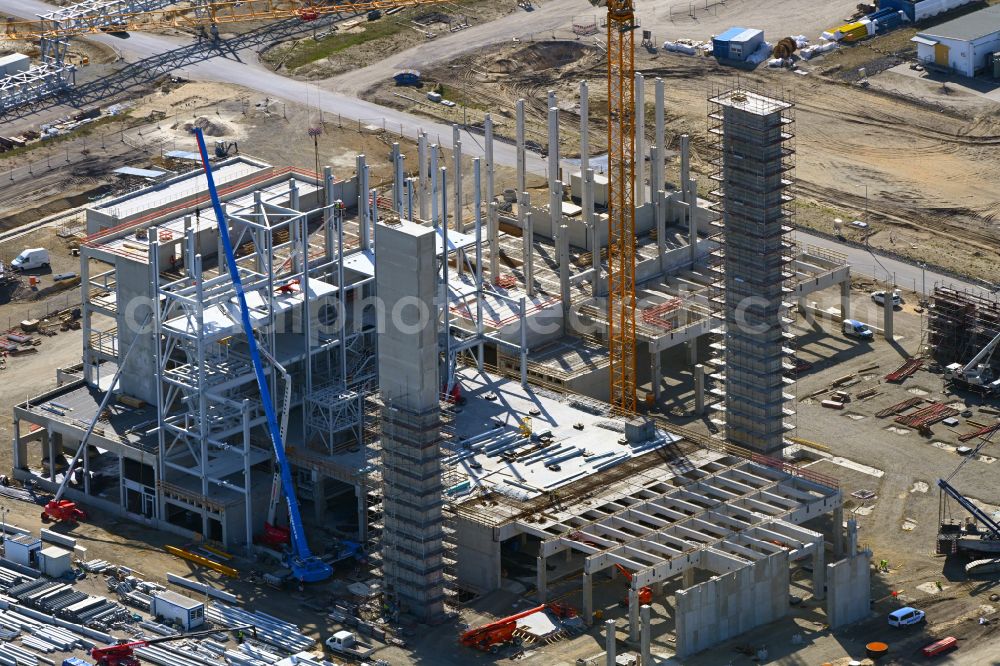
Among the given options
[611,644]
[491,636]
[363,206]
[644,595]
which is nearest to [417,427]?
[491,636]

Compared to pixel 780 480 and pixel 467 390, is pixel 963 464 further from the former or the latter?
pixel 467 390

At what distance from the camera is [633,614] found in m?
164

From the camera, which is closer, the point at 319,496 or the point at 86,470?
the point at 319,496

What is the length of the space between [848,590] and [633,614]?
550 inches

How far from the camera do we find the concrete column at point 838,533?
177 metres

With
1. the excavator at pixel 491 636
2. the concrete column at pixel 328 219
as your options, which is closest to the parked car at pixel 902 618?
the excavator at pixel 491 636

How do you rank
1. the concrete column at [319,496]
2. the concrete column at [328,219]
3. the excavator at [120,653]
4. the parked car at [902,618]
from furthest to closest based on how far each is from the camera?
the concrete column at [328,219] → the concrete column at [319,496] → the parked car at [902,618] → the excavator at [120,653]

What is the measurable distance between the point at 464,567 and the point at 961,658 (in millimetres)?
32156

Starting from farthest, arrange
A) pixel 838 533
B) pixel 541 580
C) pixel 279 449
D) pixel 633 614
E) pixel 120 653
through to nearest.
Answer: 1. pixel 279 449
2. pixel 838 533
3. pixel 541 580
4. pixel 633 614
5. pixel 120 653

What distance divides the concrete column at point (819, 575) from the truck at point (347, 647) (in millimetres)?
27939

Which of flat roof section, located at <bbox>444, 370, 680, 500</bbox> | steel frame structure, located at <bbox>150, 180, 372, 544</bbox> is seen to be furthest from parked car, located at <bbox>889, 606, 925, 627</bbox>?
steel frame structure, located at <bbox>150, 180, 372, 544</bbox>

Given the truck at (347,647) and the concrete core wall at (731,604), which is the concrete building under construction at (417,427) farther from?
the truck at (347,647)

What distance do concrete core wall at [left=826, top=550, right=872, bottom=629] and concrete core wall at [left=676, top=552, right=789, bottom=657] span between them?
10.2ft

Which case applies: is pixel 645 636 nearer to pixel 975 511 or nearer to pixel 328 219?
pixel 975 511
